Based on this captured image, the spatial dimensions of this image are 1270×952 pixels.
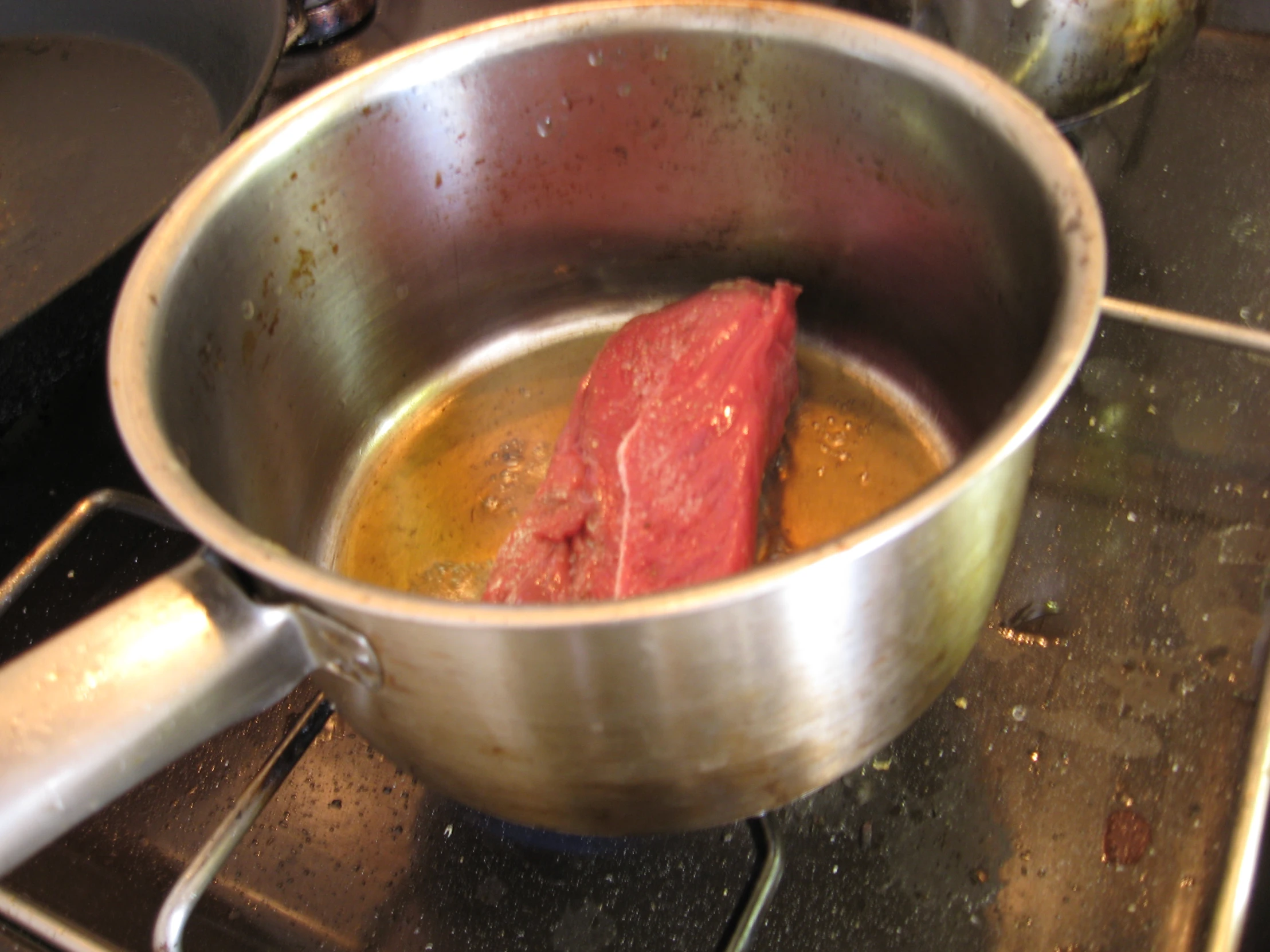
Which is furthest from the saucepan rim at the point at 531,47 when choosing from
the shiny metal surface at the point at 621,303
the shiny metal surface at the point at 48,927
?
the shiny metal surface at the point at 48,927

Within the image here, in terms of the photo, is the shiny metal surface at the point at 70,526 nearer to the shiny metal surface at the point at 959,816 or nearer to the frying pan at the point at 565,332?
the shiny metal surface at the point at 959,816

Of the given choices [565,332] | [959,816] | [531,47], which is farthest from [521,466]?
[959,816]

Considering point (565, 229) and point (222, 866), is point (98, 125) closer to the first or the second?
point (565, 229)

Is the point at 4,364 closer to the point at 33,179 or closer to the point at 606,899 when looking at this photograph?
the point at 33,179

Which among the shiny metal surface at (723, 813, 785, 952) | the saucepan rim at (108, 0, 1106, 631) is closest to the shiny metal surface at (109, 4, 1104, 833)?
the saucepan rim at (108, 0, 1106, 631)

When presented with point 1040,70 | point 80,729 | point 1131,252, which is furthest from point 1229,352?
point 80,729
